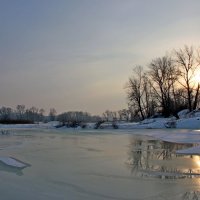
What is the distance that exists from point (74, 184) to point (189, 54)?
54333mm

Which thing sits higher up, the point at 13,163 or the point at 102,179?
the point at 13,163

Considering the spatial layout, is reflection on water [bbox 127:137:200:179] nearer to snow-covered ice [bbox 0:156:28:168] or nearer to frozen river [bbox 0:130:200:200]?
frozen river [bbox 0:130:200:200]

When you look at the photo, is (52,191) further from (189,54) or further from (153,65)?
(153,65)

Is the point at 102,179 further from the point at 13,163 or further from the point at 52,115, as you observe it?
the point at 52,115

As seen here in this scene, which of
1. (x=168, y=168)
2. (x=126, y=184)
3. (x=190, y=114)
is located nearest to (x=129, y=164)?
(x=168, y=168)

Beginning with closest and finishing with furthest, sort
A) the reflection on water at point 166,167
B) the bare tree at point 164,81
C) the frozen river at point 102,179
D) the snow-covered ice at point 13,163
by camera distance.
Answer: the frozen river at point 102,179
the reflection on water at point 166,167
the snow-covered ice at point 13,163
the bare tree at point 164,81

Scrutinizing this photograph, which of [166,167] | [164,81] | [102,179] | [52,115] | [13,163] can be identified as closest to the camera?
[102,179]

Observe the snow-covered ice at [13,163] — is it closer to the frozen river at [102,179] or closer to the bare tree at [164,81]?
the frozen river at [102,179]

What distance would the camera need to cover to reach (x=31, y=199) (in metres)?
7.95

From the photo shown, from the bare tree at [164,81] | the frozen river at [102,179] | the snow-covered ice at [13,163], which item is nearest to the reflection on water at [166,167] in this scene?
the frozen river at [102,179]

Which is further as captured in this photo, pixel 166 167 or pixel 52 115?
pixel 52 115

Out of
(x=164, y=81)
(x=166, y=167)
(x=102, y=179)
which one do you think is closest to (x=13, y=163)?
(x=102, y=179)

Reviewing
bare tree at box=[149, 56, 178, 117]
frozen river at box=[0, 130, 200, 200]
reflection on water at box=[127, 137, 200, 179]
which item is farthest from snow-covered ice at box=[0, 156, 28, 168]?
bare tree at box=[149, 56, 178, 117]

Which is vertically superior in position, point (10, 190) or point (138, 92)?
point (138, 92)
